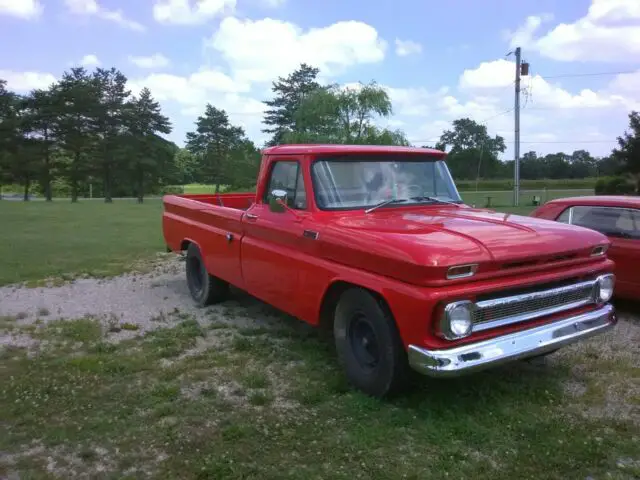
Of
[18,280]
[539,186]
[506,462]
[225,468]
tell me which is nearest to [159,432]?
[225,468]

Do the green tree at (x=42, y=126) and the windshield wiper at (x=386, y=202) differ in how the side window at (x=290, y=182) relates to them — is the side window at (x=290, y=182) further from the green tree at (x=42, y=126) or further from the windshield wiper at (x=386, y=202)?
the green tree at (x=42, y=126)

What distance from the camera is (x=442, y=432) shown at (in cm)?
355

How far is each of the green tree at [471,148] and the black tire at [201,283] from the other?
6431 centimetres

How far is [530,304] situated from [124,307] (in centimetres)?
502

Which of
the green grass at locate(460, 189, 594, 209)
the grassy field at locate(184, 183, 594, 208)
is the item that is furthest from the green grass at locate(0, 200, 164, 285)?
the green grass at locate(460, 189, 594, 209)

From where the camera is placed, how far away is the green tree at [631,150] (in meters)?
32.6

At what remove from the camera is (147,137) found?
55.1 meters

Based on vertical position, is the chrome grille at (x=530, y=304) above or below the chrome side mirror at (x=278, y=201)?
below

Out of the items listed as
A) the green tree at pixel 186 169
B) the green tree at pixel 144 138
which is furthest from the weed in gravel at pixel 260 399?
the green tree at pixel 186 169

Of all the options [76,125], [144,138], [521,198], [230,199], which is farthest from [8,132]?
[230,199]

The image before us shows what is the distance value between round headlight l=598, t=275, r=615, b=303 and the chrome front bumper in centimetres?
30

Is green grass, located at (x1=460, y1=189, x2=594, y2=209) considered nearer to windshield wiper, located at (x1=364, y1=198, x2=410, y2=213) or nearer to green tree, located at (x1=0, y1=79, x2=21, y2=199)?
windshield wiper, located at (x1=364, y1=198, x2=410, y2=213)

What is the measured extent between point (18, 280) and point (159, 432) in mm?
6270

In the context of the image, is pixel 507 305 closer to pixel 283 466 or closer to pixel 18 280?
pixel 283 466
